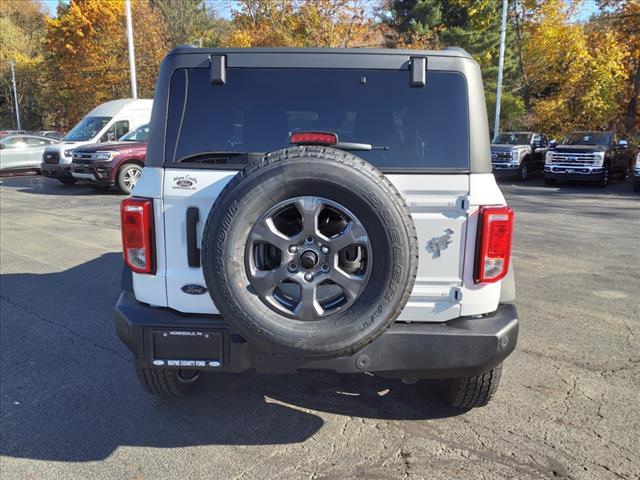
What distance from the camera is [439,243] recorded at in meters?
2.65

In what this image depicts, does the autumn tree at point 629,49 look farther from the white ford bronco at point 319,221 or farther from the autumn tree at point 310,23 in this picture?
the white ford bronco at point 319,221

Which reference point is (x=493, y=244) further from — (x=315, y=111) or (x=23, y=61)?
(x=23, y=61)

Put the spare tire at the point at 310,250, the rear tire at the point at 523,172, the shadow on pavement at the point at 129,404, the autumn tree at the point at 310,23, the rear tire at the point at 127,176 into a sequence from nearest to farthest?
1. the spare tire at the point at 310,250
2. the shadow on pavement at the point at 129,404
3. the rear tire at the point at 127,176
4. the rear tire at the point at 523,172
5. the autumn tree at the point at 310,23

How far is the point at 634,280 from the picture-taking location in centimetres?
614

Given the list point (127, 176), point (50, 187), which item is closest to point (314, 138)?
point (127, 176)

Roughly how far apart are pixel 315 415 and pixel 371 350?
35.9 inches

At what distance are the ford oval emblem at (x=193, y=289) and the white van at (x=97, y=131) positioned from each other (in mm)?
13624

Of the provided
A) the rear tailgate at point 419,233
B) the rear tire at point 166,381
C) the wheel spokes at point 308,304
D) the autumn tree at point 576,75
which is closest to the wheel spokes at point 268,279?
the wheel spokes at point 308,304

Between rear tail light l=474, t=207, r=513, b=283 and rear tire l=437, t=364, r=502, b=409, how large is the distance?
672mm

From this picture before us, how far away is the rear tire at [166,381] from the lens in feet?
10.5

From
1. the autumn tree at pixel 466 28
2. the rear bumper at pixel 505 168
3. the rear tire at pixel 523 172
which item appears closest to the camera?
the rear bumper at pixel 505 168

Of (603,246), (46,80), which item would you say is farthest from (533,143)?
(46,80)

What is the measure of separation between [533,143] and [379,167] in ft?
61.8

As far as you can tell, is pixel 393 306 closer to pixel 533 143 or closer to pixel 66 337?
pixel 66 337
